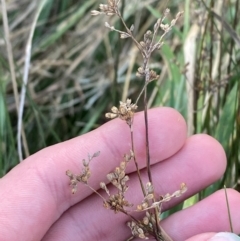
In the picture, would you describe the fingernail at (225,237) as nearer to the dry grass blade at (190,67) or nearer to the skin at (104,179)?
→ the skin at (104,179)

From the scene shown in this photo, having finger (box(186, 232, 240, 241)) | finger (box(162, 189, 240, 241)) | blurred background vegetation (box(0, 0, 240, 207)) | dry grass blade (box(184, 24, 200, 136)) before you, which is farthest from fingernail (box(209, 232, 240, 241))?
blurred background vegetation (box(0, 0, 240, 207))

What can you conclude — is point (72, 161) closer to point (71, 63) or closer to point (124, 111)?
point (124, 111)

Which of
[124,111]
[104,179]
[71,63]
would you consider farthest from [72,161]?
[71,63]

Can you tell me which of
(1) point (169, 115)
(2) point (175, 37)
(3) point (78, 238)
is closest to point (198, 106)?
(1) point (169, 115)

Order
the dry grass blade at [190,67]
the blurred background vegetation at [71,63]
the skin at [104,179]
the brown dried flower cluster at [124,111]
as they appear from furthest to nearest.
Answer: the blurred background vegetation at [71,63]
the dry grass blade at [190,67]
the skin at [104,179]
the brown dried flower cluster at [124,111]

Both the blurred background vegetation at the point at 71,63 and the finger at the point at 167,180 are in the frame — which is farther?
the blurred background vegetation at the point at 71,63

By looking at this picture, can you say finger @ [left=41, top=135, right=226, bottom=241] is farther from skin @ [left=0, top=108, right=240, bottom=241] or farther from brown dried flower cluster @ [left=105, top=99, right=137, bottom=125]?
brown dried flower cluster @ [left=105, top=99, right=137, bottom=125]

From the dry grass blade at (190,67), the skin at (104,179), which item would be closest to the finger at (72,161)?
the skin at (104,179)
